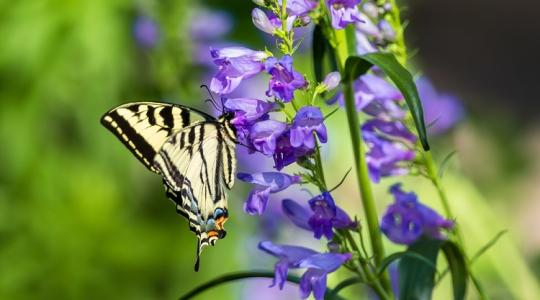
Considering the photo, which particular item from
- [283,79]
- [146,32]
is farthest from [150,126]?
[146,32]

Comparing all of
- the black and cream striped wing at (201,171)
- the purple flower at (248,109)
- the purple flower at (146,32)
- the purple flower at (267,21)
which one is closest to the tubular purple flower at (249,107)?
the purple flower at (248,109)

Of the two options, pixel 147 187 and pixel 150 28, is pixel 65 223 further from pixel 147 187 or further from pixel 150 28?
pixel 150 28

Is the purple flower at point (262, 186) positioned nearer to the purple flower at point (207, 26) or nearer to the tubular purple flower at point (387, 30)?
the tubular purple flower at point (387, 30)

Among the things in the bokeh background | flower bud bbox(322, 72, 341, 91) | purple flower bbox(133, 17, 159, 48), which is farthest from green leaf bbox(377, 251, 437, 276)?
purple flower bbox(133, 17, 159, 48)

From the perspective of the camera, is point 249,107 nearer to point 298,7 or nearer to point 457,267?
point 298,7

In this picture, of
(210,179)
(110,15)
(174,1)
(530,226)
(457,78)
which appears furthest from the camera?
(457,78)

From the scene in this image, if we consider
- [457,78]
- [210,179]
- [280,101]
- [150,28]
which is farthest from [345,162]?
[457,78]
